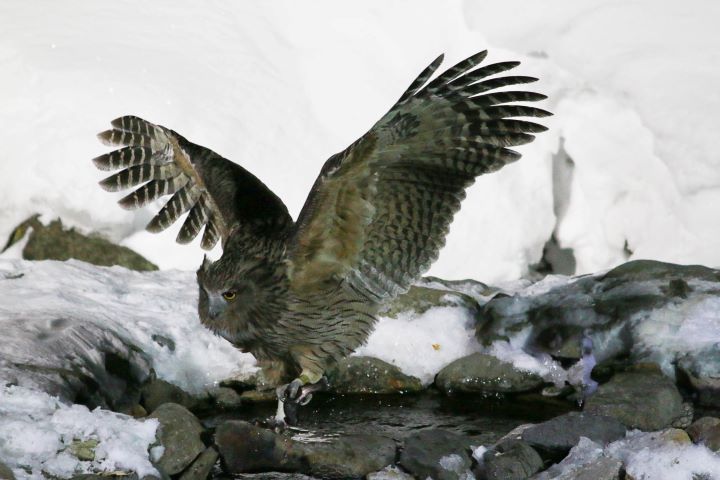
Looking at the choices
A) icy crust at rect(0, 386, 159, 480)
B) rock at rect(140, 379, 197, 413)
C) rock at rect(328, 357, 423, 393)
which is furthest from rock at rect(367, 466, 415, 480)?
rock at rect(140, 379, 197, 413)

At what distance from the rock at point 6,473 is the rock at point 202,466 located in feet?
2.98

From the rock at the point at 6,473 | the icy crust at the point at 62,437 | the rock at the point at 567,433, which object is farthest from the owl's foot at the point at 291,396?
the rock at the point at 6,473

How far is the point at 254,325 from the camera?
5336mm

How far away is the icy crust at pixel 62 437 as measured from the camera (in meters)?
4.55

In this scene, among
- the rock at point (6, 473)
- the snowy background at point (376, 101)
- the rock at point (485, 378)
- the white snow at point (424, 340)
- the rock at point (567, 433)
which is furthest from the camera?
the snowy background at point (376, 101)

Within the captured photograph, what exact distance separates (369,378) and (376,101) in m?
3.80

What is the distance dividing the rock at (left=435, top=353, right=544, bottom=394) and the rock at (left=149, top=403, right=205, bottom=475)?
1.90 metres

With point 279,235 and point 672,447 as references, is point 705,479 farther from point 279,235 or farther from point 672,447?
point 279,235

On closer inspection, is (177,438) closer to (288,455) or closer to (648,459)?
(288,455)

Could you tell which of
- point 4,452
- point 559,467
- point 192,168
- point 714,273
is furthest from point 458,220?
point 4,452

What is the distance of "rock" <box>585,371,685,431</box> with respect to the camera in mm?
5652

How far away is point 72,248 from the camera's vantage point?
26.8 feet

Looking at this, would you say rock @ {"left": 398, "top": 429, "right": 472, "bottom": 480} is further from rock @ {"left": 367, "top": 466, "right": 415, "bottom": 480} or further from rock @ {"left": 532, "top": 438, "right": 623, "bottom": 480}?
rock @ {"left": 532, "top": 438, "right": 623, "bottom": 480}

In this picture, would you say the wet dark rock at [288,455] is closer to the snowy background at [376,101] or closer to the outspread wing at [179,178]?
the outspread wing at [179,178]
